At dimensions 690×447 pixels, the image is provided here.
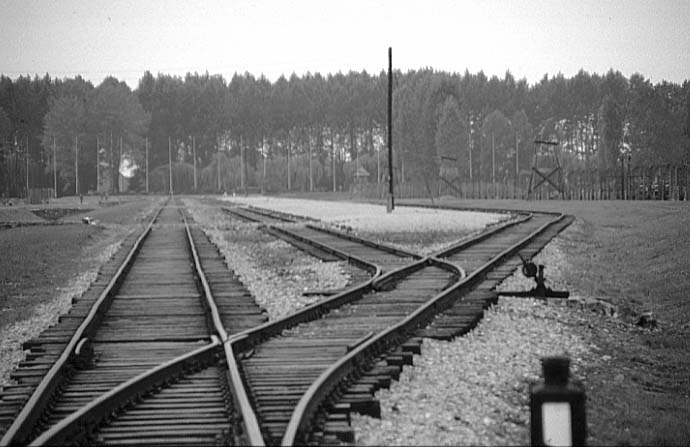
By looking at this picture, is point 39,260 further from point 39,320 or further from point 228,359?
point 228,359

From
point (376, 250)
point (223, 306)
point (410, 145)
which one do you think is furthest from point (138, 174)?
point (223, 306)

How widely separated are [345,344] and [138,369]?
6.41ft

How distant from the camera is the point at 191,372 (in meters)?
8.31

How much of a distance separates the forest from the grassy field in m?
73.4

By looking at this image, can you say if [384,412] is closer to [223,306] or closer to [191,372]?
[191,372]

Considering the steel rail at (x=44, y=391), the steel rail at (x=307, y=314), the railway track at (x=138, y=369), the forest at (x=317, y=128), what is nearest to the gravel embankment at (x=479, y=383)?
the steel rail at (x=307, y=314)

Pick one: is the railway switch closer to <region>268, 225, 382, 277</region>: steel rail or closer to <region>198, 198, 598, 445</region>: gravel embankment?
<region>198, 198, 598, 445</region>: gravel embankment

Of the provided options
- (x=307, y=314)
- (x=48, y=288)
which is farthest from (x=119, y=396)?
(x=48, y=288)

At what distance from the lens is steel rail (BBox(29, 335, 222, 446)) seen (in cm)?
618

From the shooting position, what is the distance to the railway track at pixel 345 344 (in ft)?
21.8

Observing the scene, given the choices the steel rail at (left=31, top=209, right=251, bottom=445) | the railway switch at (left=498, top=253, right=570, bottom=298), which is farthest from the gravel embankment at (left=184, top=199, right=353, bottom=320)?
the steel rail at (left=31, top=209, right=251, bottom=445)

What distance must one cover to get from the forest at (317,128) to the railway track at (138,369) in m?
89.4

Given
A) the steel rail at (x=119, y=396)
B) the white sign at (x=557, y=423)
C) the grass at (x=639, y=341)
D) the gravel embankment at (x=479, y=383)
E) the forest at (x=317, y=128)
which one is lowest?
the grass at (x=639, y=341)

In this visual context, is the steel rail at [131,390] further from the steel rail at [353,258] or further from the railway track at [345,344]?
the steel rail at [353,258]
